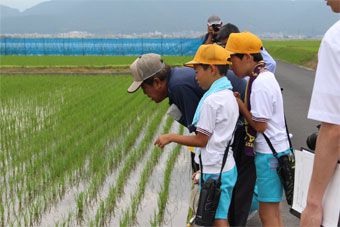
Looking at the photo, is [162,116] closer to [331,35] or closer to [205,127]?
[205,127]

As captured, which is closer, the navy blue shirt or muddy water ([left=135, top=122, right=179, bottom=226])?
the navy blue shirt

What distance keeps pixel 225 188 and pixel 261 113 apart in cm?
43

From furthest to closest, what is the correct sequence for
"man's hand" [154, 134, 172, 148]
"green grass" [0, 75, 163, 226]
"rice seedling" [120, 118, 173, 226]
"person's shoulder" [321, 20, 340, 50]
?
1. "green grass" [0, 75, 163, 226]
2. "rice seedling" [120, 118, 173, 226]
3. "man's hand" [154, 134, 172, 148]
4. "person's shoulder" [321, 20, 340, 50]

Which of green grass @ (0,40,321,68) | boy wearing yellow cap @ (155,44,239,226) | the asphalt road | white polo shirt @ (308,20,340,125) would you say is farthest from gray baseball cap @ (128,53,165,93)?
green grass @ (0,40,321,68)

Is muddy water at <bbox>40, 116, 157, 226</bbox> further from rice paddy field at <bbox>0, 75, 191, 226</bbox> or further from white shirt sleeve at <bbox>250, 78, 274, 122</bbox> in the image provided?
white shirt sleeve at <bbox>250, 78, 274, 122</bbox>

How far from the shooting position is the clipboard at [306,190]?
1.17m

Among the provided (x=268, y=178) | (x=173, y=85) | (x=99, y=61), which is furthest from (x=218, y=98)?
(x=99, y=61)

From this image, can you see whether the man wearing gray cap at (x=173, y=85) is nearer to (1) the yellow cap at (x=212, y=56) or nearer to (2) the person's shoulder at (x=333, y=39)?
(1) the yellow cap at (x=212, y=56)

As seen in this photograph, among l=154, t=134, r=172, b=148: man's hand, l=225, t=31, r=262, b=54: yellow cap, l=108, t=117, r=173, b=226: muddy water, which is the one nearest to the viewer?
l=154, t=134, r=172, b=148: man's hand

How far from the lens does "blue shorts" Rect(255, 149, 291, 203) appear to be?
246cm

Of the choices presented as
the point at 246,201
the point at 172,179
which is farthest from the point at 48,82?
the point at 246,201

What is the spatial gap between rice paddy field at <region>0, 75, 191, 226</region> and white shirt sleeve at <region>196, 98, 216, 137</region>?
3.79ft

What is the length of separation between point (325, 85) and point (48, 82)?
13157mm

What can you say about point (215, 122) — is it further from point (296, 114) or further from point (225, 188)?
point (296, 114)
